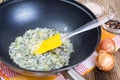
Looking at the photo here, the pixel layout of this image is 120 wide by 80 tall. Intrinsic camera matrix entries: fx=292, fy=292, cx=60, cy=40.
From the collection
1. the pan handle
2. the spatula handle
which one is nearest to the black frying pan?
the spatula handle

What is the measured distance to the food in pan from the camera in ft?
3.55

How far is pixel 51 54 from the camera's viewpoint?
3.72 feet

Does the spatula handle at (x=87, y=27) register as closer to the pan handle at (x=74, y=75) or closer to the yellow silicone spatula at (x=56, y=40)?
the yellow silicone spatula at (x=56, y=40)

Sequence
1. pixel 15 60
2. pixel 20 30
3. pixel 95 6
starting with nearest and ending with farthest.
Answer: pixel 15 60 → pixel 20 30 → pixel 95 6

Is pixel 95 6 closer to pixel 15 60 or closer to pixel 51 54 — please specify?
pixel 51 54

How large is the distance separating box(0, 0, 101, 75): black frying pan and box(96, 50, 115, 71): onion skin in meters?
0.07

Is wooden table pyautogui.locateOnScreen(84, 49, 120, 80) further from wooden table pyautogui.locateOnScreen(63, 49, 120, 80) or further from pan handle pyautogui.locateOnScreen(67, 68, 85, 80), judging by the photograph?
pan handle pyautogui.locateOnScreen(67, 68, 85, 80)

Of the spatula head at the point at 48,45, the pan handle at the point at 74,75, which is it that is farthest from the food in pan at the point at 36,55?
the pan handle at the point at 74,75

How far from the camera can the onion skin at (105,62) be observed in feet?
3.69

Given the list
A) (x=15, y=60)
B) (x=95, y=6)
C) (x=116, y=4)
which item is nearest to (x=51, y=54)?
(x=15, y=60)

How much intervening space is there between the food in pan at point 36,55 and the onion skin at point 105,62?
0.12 meters

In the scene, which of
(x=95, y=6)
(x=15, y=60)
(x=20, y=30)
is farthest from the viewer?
(x=95, y=6)

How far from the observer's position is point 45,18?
1287 millimetres

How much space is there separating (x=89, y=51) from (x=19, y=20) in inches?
13.9
